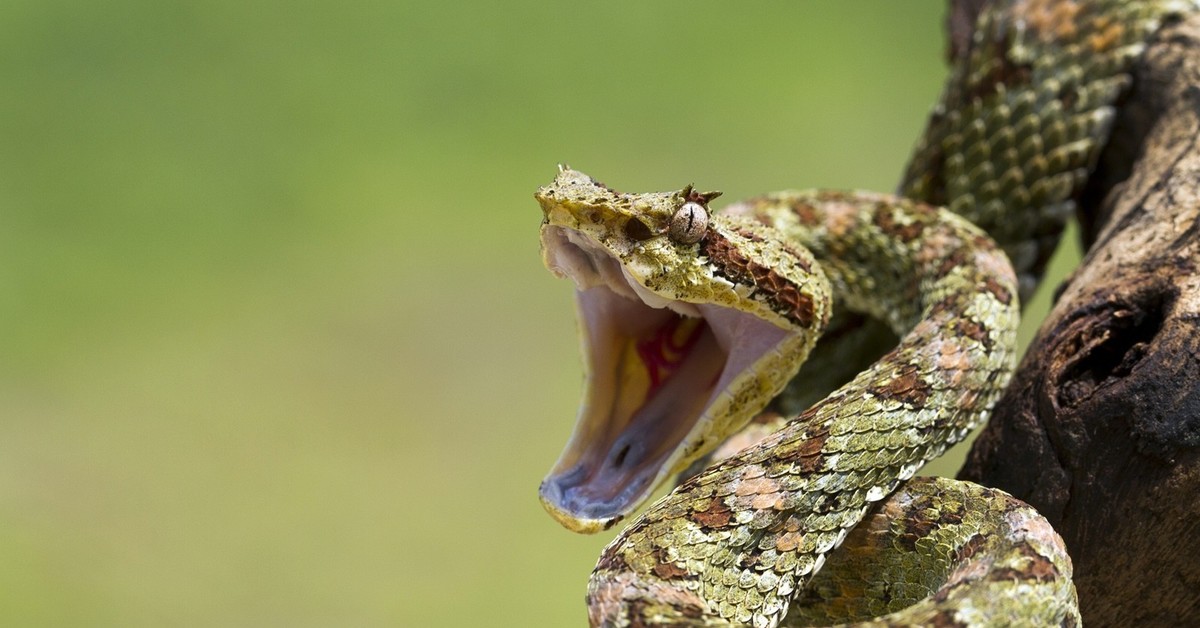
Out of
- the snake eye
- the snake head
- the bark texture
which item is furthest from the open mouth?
the bark texture

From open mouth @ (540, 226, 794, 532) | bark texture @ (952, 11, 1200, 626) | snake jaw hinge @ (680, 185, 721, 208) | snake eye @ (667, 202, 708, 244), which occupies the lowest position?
bark texture @ (952, 11, 1200, 626)

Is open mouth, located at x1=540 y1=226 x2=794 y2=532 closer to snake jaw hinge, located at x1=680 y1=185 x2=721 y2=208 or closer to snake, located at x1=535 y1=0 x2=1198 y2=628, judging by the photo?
snake, located at x1=535 y1=0 x2=1198 y2=628

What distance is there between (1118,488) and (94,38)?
9555 millimetres

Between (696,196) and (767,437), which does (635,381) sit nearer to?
(767,437)

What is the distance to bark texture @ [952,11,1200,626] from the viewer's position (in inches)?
102

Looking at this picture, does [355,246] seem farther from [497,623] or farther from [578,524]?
[578,524]

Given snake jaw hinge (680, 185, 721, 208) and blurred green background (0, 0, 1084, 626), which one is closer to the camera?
snake jaw hinge (680, 185, 721, 208)

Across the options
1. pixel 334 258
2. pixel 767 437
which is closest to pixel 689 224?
pixel 767 437

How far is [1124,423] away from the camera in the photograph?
104 inches

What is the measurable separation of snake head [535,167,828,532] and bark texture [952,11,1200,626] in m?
0.59

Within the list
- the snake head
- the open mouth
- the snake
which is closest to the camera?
the snake

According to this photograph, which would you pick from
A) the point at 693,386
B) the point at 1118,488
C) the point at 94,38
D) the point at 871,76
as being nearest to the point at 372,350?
the point at 94,38

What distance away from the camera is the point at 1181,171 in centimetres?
332

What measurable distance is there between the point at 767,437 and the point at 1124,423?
2.70 ft
